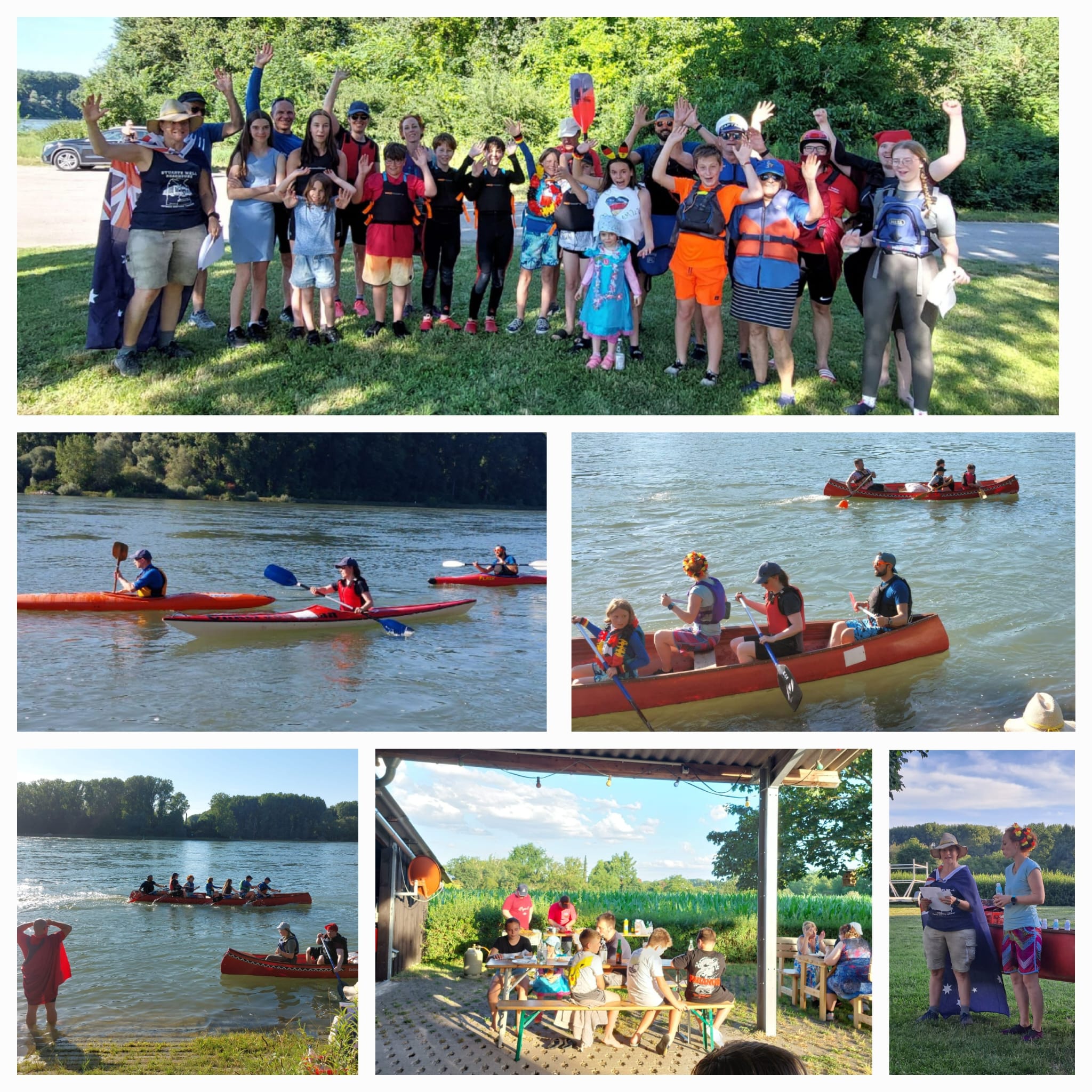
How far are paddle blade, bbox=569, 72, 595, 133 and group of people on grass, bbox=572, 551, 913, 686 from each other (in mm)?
3085

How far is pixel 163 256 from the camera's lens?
6641mm

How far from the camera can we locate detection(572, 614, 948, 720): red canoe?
5.96 m

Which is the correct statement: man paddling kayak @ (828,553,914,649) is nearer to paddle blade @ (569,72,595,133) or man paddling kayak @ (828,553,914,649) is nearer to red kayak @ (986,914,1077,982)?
red kayak @ (986,914,1077,982)

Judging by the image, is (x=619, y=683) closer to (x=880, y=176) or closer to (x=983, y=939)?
(x=983, y=939)

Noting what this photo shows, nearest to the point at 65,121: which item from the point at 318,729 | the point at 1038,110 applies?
the point at 318,729

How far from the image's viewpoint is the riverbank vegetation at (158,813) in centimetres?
595

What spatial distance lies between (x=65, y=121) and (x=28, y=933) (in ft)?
23.2

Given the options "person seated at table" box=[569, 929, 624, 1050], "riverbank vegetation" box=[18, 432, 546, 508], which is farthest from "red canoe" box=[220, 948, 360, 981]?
"riverbank vegetation" box=[18, 432, 546, 508]

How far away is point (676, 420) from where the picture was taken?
20.0ft

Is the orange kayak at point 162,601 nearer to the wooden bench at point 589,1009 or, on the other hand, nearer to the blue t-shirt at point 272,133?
the blue t-shirt at point 272,133

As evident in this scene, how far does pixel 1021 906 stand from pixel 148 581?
5.71 meters

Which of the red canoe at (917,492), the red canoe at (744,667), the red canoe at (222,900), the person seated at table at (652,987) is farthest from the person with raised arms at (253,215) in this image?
the person seated at table at (652,987)

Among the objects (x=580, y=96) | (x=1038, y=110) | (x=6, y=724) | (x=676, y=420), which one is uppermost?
(x=1038, y=110)

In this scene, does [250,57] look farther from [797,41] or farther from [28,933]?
[28,933]
